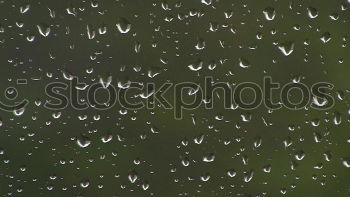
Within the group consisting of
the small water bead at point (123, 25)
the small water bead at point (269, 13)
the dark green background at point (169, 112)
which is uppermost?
the small water bead at point (269, 13)

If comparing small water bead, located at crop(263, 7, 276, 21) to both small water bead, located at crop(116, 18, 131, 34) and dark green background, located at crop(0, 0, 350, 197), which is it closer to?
dark green background, located at crop(0, 0, 350, 197)

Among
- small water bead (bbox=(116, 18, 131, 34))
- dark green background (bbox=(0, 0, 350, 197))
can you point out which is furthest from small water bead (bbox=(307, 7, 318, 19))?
small water bead (bbox=(116, 18, 131, 34))

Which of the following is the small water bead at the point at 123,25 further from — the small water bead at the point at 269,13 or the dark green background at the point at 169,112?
the small water bead at the point at 269,13

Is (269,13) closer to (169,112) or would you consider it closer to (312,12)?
(312,12)

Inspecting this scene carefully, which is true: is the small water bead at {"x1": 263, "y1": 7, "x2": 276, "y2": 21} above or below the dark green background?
above

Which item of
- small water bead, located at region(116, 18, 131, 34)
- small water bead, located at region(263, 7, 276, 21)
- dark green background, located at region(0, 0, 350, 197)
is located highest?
small water bead, located at region(263, 7, 276, 21)

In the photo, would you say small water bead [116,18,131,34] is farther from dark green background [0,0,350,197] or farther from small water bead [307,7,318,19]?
small water bead [307,7,318,19]

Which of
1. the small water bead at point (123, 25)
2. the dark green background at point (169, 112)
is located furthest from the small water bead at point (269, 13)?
the small water bead at point (123, 25)

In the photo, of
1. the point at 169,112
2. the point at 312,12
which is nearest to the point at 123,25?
the point at 169,112

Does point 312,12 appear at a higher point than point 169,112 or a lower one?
higher

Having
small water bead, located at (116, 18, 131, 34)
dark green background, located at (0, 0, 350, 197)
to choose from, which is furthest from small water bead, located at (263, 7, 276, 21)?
small water bead, located at (116, 18, 131, 34)

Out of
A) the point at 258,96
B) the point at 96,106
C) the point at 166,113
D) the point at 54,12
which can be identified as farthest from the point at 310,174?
the point at 54,12

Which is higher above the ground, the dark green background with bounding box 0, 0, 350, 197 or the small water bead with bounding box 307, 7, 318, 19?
the small water bead with bounding box 307, 7, 318, 19
